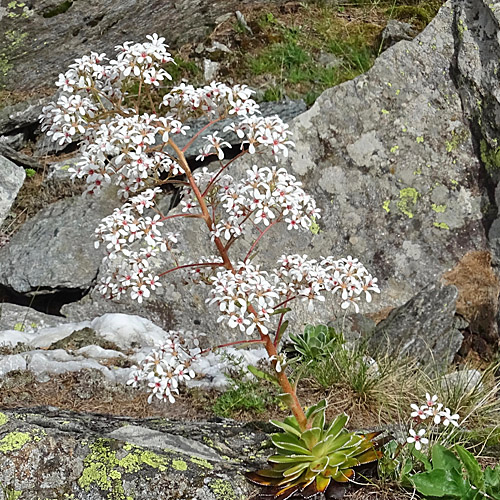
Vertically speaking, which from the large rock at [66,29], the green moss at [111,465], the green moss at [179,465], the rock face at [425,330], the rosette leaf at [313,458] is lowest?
the rock face at [425,330]

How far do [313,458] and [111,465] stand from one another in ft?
2.70

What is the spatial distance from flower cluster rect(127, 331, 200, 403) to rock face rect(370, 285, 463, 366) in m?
2.00

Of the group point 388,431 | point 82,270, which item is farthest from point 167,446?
point 82,270

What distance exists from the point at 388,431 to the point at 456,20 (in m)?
3.95

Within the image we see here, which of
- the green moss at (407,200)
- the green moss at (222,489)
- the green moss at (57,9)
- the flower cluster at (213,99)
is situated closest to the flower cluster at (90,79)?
the flower cluster at (213,99)

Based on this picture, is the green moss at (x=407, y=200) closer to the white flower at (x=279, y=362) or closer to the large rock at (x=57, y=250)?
the large rock at (x=57, y=250)

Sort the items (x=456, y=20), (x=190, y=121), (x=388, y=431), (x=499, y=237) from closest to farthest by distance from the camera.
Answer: (x=388, y=431) < (x=499, y=237) < (x=456, y=20) < (x=190, y=121)

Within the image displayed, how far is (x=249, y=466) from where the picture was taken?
9.47 feet

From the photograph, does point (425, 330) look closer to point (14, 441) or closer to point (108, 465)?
point (108, 465)

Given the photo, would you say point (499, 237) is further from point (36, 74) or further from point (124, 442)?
point (36, 74)

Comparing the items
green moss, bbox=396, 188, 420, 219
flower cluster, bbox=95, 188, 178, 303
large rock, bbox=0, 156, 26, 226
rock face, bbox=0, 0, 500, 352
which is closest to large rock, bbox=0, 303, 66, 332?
rock face, bbox=0, 0, 500, 352

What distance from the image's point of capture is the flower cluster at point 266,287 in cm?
250

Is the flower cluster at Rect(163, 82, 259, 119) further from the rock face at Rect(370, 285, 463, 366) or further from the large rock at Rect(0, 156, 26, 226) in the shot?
the large rock at Rect(0, 156, 26, 226)

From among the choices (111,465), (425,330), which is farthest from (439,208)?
(111,465)
